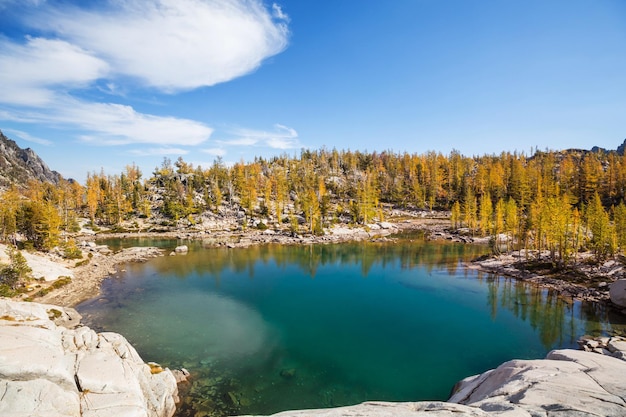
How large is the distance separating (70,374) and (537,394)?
73.4 ft

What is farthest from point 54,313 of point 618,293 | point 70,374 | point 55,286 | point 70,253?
point 618,293

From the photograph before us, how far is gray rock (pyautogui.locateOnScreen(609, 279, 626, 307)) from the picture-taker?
34812 mm

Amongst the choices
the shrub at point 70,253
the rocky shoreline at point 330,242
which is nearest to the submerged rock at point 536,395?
the rocky shoreline at point 330,242

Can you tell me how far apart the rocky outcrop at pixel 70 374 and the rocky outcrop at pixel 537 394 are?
32.3 ft

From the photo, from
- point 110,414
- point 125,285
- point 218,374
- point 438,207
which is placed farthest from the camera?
point 438,207

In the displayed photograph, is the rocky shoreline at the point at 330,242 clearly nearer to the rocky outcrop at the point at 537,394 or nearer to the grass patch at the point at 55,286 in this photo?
the grass patch at the point at 55,286

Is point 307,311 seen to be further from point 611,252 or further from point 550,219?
point 611,252

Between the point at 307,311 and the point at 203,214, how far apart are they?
88620mm

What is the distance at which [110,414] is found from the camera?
14945mm

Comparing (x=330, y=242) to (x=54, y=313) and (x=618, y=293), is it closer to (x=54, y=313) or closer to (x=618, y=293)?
(x=618, y=293)

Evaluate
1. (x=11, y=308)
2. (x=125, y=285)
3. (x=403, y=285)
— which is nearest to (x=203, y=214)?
(x=125, y=285)

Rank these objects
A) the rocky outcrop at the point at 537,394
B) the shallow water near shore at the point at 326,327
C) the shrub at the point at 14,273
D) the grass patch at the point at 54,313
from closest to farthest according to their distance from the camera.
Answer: the rocky outcrop at the point at 537,394 → the shallow water near shore at the point at 326,327 → the grass patch at the point at 54,313 → the shrub at the point at 14,273

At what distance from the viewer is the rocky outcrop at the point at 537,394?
1127 centimetres

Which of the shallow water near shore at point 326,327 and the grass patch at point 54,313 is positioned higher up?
the grass patch at point 54,313
